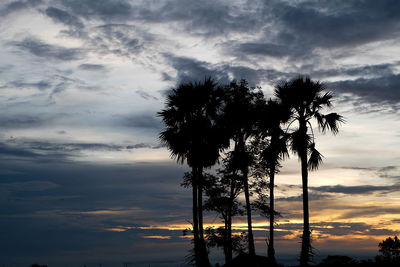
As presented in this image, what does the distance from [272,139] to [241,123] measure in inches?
227

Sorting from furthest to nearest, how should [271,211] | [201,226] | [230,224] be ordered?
[230,224] < [271,211] < [201,226]

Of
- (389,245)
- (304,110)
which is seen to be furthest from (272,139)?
(389,245)

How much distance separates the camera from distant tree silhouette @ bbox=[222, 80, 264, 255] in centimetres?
4291

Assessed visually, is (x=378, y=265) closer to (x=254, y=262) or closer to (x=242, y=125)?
(x=254, y=262)

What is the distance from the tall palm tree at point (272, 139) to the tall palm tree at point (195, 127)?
4.68 meters

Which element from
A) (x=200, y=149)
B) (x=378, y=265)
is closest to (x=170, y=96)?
(x=200, y=149)

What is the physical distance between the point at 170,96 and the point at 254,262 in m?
17.3

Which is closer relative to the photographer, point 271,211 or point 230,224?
point 271,211

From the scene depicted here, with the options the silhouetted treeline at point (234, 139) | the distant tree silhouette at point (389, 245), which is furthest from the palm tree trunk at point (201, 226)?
the distant tree silhouette at point (389, 245)

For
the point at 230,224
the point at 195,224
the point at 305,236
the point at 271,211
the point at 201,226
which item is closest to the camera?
the point at 305,236

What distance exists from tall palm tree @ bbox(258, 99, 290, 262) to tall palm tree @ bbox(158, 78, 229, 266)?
15.4 ft

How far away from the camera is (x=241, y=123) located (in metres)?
44.2

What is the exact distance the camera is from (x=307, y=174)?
34.6 m

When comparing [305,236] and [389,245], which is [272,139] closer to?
[305,236]
